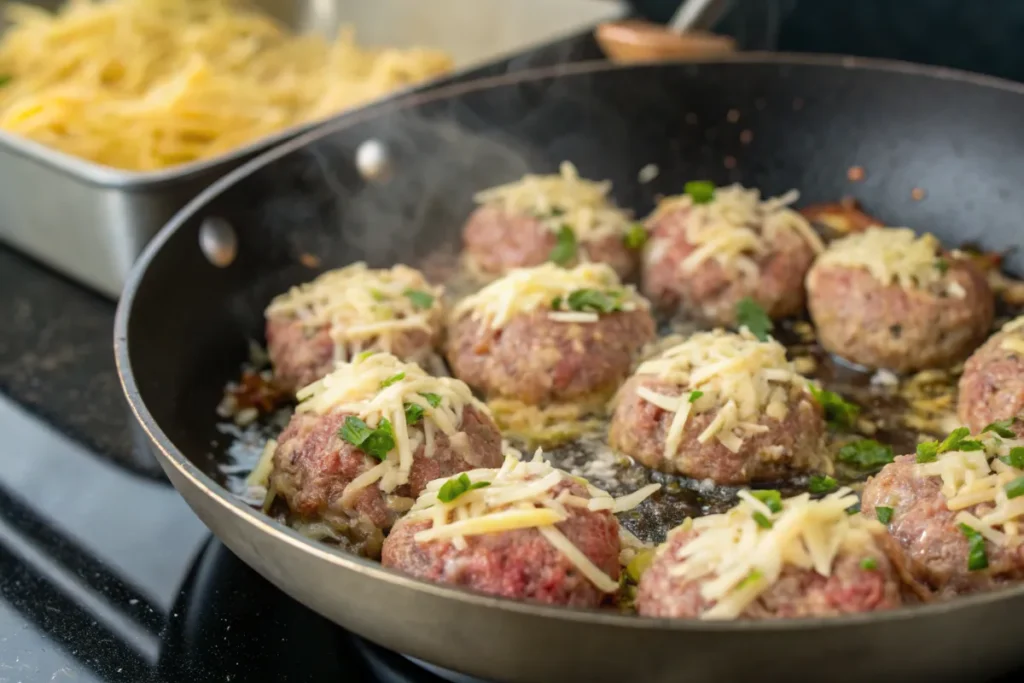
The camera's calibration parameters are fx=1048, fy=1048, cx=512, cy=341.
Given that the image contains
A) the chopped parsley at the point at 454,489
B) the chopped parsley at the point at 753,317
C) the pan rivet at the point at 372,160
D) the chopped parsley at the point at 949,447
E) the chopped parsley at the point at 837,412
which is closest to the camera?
the chopped parsley at the point at 454,489

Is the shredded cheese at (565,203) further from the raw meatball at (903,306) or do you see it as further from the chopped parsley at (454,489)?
the chopped parsley at (454,489)

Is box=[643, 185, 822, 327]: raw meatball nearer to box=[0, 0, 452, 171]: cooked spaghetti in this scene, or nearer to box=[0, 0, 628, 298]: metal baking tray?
box=[0, 0, 628, 298]: metal baking tray

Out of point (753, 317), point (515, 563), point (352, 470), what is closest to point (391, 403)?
point (352, 470)

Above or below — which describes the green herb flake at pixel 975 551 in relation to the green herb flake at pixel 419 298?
above

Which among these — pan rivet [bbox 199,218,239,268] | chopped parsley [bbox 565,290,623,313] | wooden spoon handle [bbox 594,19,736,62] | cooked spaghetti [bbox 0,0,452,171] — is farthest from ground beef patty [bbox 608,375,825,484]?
cooked spaghetti [bbox 0,0,452,171]

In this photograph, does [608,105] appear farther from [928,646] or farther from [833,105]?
[928,646]

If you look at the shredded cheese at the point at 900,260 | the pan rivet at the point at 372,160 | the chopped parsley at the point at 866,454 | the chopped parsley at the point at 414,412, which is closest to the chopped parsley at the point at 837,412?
the chopped parsley at the point at 866,454

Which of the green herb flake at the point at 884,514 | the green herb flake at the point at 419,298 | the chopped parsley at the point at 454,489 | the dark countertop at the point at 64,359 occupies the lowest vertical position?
the dark countertop at the point at 64,359
